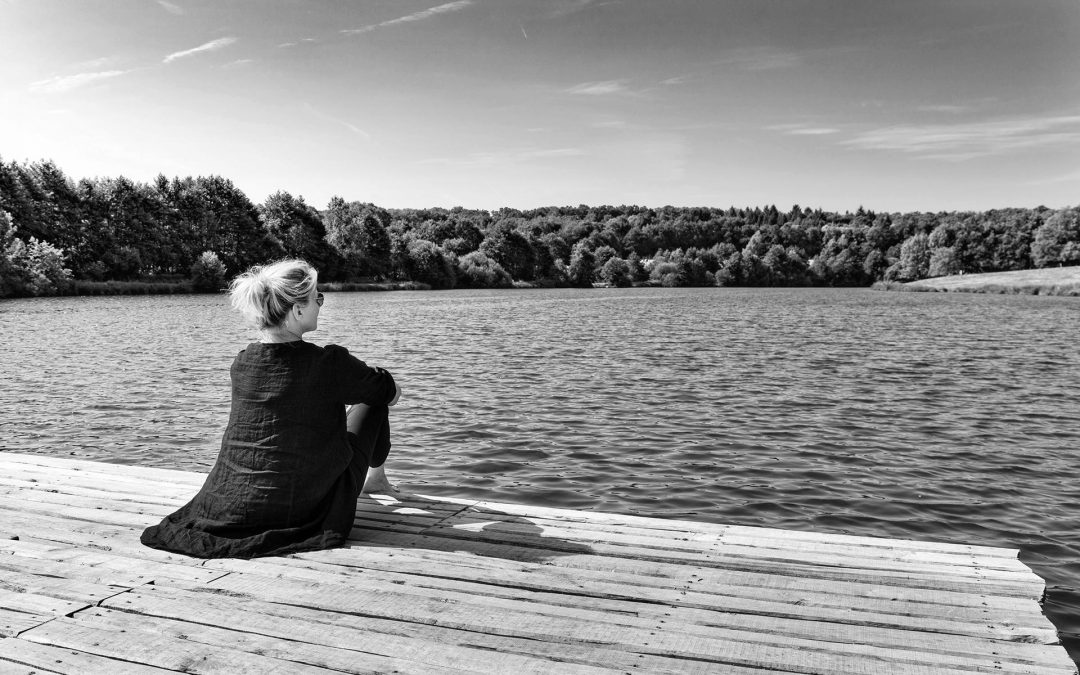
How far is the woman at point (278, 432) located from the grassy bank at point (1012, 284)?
8705cm

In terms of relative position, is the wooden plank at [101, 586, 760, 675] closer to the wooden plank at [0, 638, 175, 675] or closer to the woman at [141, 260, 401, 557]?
the wooden plank at [0, 638, 175, 675]

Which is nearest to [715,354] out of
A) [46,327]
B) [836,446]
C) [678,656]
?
[836,446]

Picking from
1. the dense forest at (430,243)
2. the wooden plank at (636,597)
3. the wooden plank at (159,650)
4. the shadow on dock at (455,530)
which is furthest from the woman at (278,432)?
the dense forest at (430,243)

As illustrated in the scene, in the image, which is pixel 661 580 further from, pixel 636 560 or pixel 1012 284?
pixel 1012 284

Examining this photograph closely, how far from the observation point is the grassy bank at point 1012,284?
260 feet

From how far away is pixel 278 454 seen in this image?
4953mm

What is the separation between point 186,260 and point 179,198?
7.55 m

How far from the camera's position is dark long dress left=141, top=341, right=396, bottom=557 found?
4.95 m

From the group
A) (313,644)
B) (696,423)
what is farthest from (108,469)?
(696,423)

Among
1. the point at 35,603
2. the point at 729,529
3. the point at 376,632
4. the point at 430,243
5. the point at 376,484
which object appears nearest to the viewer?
the point at 376,632

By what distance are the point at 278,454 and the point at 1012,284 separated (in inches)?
3842

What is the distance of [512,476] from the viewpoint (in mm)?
10922

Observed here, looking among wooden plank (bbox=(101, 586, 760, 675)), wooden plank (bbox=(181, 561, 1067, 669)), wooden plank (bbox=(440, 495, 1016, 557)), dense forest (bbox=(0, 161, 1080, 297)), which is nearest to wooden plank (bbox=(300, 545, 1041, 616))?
wooden plank (bbox=(181, 561, 1067, 669))

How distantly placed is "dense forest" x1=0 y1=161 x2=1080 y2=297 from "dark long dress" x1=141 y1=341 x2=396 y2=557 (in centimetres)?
6902
